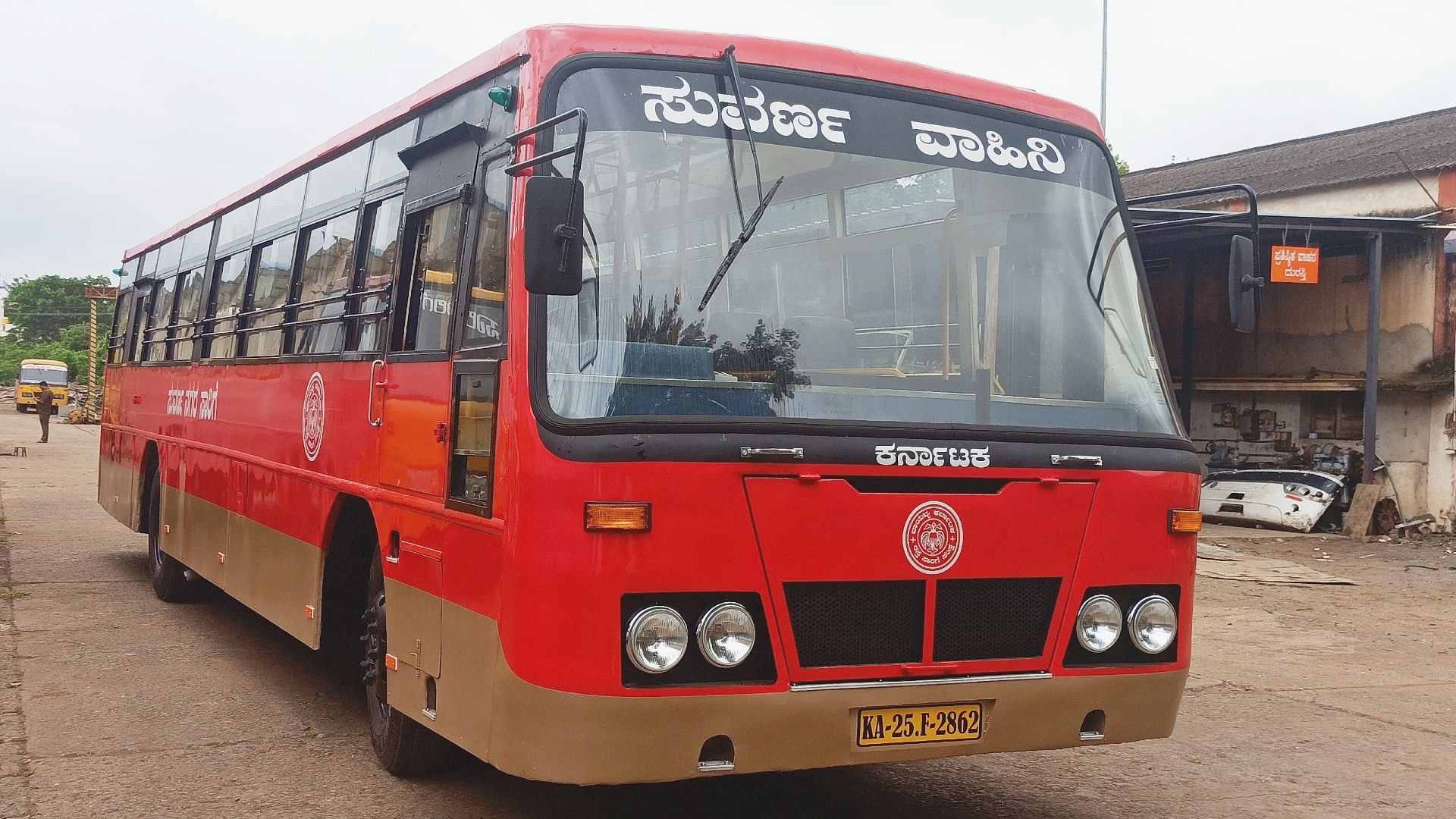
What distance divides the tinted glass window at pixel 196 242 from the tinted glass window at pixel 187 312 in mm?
119

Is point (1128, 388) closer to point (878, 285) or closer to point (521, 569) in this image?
point (878, 285)

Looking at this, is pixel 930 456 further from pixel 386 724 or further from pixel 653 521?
pixel 386 724

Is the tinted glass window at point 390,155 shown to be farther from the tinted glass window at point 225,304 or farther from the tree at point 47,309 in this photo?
the tree at point 47,309

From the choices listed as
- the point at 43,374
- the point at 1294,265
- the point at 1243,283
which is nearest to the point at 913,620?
the point at 1243,283

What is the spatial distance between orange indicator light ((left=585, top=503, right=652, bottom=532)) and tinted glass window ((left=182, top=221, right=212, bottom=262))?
691 centimetres

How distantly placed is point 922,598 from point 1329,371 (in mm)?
17789

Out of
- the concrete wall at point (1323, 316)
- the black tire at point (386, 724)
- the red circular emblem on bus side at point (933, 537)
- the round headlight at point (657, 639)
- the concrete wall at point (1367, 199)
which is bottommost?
the black tire at point (386, 724)

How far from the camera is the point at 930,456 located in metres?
4.55

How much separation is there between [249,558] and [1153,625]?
5124 mm

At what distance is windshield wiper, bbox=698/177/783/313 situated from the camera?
4.44 metres

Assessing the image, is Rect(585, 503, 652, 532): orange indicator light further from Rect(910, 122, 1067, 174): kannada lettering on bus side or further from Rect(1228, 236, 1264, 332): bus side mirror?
Rect(1228, 236, 1264, 332): bus side mirror

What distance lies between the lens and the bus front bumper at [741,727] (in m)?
4.20

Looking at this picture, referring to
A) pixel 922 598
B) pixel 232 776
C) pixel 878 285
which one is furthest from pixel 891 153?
pixel 232 776

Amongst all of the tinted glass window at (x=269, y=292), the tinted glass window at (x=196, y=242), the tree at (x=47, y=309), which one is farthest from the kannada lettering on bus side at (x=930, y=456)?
the tree at (x=47, y=309)
